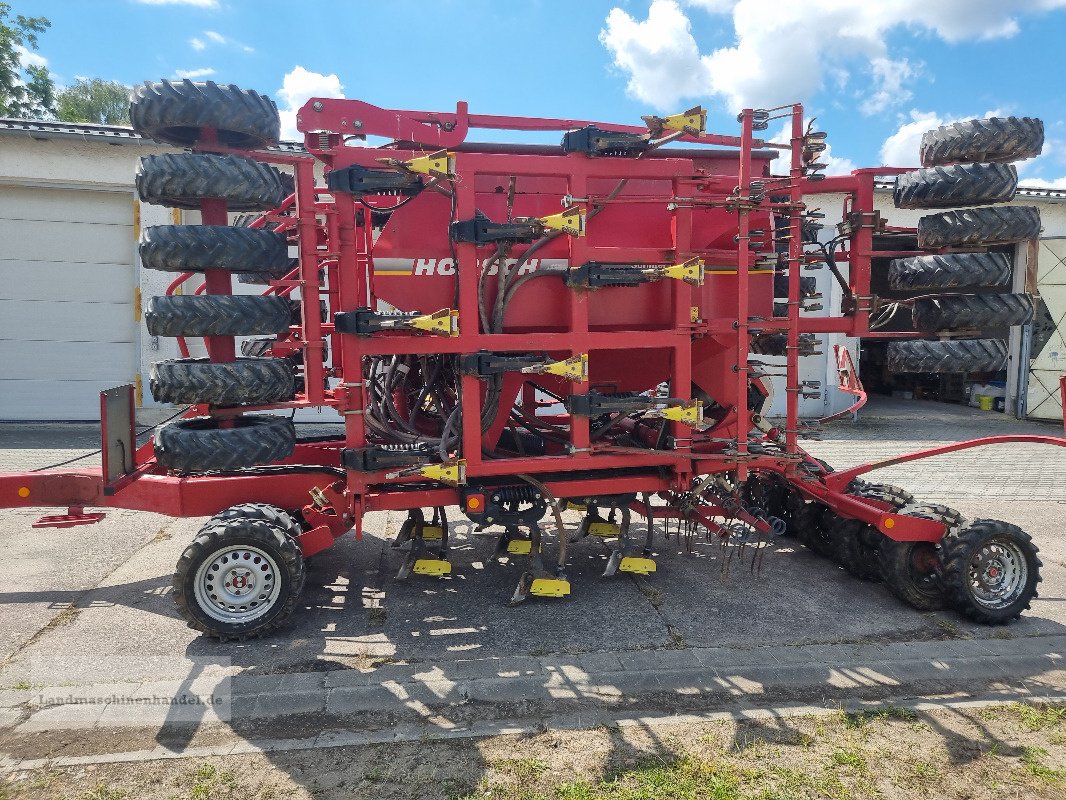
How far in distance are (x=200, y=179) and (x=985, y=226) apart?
4.45 metres

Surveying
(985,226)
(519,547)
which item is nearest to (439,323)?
(519,547)

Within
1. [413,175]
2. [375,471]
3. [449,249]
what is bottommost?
[375,471]

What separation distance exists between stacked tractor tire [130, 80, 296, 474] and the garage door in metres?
9.35

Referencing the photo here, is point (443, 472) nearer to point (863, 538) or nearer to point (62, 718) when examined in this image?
point (62, 718)

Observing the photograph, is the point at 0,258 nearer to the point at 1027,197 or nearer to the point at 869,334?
the point at 869,334

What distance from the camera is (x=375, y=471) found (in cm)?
421

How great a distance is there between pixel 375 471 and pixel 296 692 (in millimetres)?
1299

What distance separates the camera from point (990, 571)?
4348mm

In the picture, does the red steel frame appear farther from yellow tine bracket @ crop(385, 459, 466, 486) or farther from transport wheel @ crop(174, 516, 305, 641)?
transport wheel @ crop(174, 516, 305, 641)

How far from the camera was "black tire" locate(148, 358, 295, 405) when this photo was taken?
Answer: 12.4ft

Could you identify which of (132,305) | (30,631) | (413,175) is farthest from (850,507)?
(132,305)

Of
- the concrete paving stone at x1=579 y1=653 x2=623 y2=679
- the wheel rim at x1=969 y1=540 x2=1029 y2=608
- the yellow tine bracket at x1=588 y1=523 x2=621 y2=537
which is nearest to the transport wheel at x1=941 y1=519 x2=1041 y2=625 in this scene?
the wheel rim at x1=969 y1=540 x2=1029 y2=608

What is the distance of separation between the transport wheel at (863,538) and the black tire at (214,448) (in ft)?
13.0

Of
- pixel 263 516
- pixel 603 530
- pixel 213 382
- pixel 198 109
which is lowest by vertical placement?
pixel 603 530
